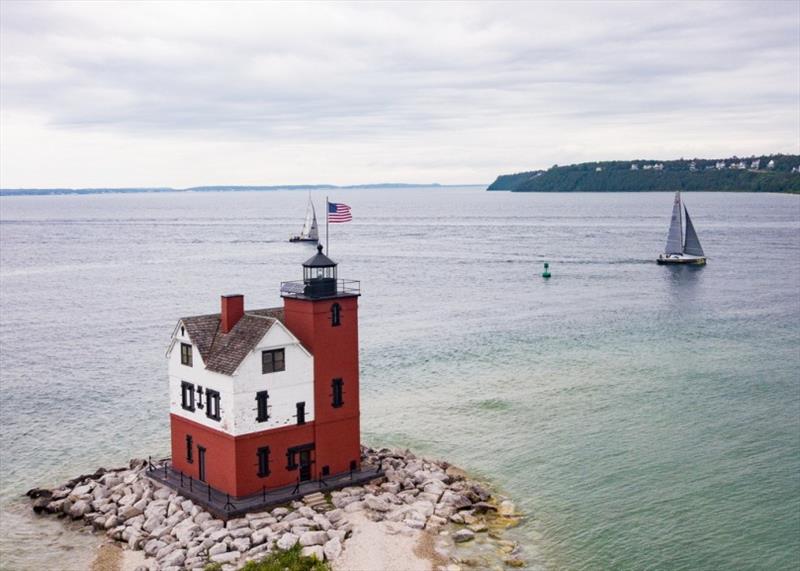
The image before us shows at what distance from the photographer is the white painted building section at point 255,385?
126 feet

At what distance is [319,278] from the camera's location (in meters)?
40.7

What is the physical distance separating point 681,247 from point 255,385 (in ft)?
378

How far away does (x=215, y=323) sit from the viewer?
41.6 meters

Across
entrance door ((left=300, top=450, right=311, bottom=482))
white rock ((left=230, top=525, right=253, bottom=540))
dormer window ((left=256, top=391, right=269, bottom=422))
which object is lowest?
white rock ((left=230, top=525, right=253, bottom=540))

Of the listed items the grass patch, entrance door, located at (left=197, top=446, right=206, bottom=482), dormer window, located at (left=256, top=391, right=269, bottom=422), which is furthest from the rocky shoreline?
dormer window, located at (left=256, top=391, right=269, bottom=422)

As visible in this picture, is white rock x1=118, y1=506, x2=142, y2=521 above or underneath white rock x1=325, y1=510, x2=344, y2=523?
underneath

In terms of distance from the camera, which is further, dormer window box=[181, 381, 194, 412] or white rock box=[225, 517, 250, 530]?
dormer window box=[181, 381, 194, 412]

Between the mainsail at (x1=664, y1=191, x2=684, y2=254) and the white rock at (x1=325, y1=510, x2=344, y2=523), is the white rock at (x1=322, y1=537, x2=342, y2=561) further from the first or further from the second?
the mainsail at (x1=664, y1=191, x2=684, y2=254)

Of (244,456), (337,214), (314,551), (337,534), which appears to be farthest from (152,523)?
(337,214)

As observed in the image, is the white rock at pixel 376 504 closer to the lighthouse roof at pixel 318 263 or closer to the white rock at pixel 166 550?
the white rock at pixel 166 550

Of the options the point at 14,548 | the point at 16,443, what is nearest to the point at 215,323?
the point at 14,548

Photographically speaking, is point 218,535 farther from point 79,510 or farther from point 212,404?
point 79,510

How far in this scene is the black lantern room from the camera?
40.2m

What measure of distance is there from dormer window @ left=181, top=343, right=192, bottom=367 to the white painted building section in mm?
238
